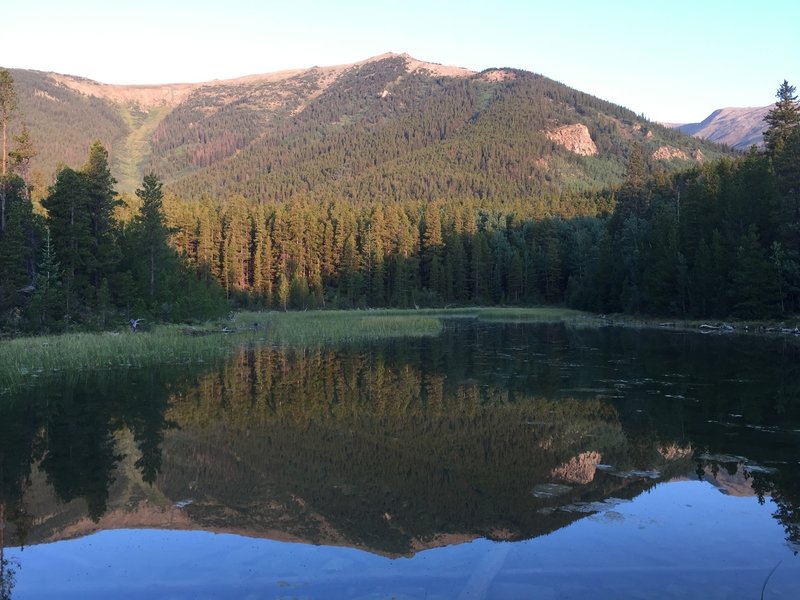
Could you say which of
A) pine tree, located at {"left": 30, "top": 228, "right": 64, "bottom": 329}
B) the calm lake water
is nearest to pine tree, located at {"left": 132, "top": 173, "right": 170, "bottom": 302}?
pine tree, located at {"left": 30, "top": 228, "right": 64, "bottom": 329}

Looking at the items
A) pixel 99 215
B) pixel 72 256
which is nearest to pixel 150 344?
pixel 72 256

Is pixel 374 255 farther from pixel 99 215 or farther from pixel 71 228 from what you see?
pixel 71 228

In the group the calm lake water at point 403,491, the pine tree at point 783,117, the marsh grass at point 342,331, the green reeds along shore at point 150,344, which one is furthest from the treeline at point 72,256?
the pine tree at point 783,117

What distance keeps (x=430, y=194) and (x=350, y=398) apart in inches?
7207

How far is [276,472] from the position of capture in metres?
12.4

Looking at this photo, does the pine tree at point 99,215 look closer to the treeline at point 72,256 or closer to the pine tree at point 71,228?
the treeline at point 72,256

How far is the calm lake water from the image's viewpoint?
791 cm

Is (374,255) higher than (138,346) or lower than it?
higher

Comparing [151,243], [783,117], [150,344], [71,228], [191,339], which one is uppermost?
[783,117]

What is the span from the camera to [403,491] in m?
11.1

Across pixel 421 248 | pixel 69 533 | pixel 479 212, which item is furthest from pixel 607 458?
pixel 479 212

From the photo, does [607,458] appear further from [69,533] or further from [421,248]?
[421,248]

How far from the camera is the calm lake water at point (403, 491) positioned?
26.0 ft

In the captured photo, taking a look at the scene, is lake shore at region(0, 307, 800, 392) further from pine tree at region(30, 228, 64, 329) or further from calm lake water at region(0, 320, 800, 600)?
calm lake water at region(0, 320, 800, 600)
